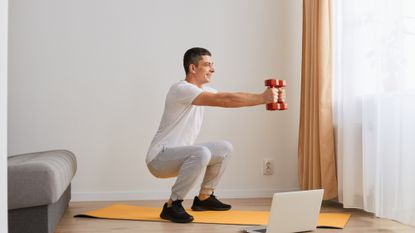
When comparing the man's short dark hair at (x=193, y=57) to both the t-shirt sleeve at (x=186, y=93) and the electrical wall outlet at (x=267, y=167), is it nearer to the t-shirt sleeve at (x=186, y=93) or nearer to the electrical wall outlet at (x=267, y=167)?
the t-shirt sleeve at (x=186, y=93)

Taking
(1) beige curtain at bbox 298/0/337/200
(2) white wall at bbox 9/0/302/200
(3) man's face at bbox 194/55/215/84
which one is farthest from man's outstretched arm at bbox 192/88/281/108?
(2) white wall at bbox 9/0/302/200

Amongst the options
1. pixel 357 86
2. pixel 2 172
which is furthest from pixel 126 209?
pixel 2 172

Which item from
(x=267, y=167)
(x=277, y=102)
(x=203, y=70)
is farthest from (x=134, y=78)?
(x=277, y=102)

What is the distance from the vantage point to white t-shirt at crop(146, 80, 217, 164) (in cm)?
312

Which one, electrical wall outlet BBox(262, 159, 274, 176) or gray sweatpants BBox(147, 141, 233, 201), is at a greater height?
gray sweatpants BBox(147, 141, 233, 201)

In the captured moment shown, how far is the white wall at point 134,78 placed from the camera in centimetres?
393

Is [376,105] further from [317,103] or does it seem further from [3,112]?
[3,112]

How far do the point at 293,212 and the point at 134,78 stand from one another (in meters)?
1.93

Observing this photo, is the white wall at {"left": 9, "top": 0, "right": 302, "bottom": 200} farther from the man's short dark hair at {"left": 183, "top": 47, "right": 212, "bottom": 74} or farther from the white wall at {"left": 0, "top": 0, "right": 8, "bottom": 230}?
the white wall at {"left": 0, "top": 0, "right": 8, "bottom": 230}

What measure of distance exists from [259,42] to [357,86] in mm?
1133

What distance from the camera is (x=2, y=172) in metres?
1.40

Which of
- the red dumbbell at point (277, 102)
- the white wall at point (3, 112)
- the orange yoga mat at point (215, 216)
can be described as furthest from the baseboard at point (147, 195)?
the white wall at point (3, 112)

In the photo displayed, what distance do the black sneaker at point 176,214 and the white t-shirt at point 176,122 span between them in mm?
315

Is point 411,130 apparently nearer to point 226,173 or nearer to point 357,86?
point 357,86
